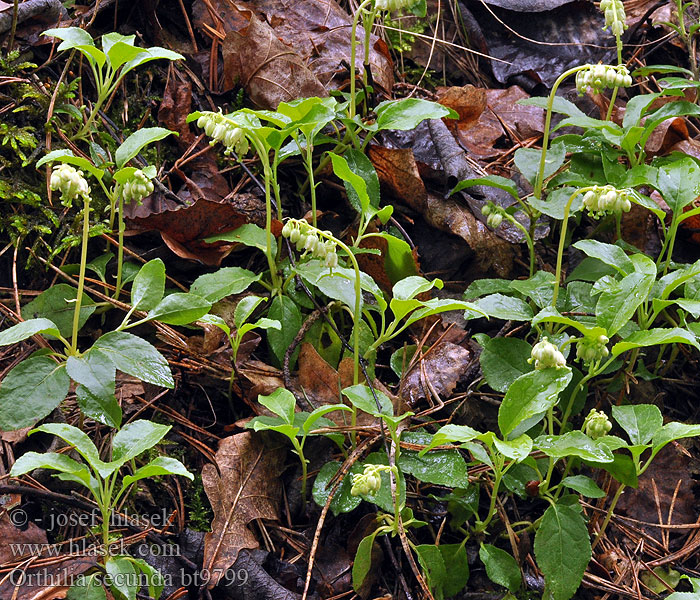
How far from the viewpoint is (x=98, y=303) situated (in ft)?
7.76

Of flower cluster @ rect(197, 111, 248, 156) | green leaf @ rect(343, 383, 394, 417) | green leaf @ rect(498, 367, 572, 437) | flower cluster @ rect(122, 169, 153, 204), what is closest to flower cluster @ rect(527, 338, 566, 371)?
green leaf @ rect(498, 367, 572, 437)

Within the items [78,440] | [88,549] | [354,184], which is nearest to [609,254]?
[354,184]

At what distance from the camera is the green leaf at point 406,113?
2.64 metres

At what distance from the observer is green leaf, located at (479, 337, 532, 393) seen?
234 centimetres

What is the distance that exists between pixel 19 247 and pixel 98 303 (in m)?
0.41

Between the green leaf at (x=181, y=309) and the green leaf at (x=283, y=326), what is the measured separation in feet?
1.08

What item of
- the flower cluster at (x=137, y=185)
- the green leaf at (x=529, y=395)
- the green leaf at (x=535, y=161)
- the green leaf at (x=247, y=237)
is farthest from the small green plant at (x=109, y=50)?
the green leaf at (x=529, y=395)

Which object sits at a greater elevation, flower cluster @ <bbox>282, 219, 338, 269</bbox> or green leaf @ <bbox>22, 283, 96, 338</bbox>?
flower cluster @ <bbox>282, 219, 338, 269</bbox>

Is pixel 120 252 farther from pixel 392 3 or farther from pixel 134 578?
pixel 392 3

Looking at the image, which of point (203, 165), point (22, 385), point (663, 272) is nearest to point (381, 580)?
point (22, 385)

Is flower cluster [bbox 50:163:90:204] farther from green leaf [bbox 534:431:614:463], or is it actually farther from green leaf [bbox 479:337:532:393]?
green leaf [bbox 534:431:614:463]

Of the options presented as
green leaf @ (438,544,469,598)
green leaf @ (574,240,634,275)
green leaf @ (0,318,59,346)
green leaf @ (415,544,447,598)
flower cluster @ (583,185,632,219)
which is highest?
flower cluster @ (583,185,632,219)

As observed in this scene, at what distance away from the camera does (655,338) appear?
6.70ft

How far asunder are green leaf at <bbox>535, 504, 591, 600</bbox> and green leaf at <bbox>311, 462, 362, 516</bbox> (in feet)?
1.85
